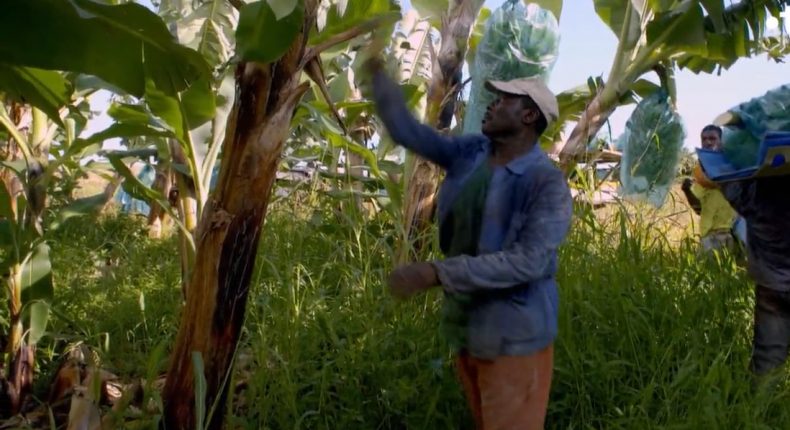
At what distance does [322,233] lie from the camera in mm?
3820

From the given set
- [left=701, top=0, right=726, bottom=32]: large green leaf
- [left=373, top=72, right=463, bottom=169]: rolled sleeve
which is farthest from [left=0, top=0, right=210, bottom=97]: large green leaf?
[left=701, top=0, right=726, bottom=32]: large green leaf

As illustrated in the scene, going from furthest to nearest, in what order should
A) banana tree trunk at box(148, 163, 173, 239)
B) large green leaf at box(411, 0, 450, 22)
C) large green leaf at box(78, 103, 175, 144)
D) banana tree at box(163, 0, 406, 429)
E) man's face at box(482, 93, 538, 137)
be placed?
banana tree trunk at box(148, 163, 173, 239) → large green leaf at box(411, 0, 450, 22) → large green leaf at box(78, 103, 175, 144) → banana tree at box(163, 0, 406, 429) → man's face at box(482, 93, 538, 137)

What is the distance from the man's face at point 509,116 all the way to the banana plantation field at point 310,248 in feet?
0.37

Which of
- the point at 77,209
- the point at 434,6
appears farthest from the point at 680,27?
the point at 77,209

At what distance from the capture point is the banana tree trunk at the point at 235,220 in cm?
215

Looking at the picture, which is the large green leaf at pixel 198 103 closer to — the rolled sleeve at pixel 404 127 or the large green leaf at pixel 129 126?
the large green leaf at pixel 129 126

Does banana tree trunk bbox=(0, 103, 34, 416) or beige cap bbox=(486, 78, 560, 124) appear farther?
banana tree trunk bbox=(0, 103, 34, 416)

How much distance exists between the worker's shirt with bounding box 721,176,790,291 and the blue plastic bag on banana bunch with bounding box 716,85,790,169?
0.15 meters

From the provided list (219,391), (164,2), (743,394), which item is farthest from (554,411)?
(164,2)

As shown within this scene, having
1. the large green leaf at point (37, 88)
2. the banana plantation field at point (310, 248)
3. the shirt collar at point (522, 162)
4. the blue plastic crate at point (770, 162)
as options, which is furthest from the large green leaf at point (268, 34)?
the blue plastic crate at point (770, 162)

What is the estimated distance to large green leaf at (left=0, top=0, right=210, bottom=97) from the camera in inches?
78.7

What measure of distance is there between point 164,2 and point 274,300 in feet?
9.62

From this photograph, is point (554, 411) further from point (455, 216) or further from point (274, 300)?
point (274, 300)

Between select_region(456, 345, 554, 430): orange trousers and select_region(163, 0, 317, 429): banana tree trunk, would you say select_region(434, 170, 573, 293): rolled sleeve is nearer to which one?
select_region(456, 345, 554, 430): orange trousers
